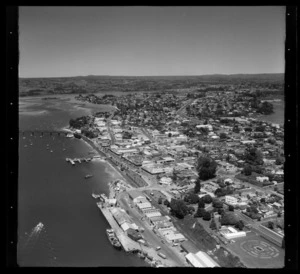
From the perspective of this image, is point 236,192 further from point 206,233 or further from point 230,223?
point 206,233

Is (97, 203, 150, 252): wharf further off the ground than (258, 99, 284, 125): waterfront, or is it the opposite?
(258, 99, 284, 125): waterfront

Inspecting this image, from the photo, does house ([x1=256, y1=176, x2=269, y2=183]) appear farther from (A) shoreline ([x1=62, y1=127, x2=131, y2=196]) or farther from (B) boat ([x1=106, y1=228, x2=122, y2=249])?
(B) boat ([x1=106, y1=228, x2=122, y2=249])

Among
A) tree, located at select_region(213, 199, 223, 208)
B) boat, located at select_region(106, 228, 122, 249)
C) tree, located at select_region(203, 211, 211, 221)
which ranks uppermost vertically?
tree, located at select_region(213, 199, 223, 208)

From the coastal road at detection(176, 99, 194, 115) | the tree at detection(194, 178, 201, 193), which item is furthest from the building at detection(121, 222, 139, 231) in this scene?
the coastal road at detection(176, 99, 194, 115)

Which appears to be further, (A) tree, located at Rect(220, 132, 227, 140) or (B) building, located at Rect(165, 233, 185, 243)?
(A) tree, located at Rect(220, 132, 227, 140)

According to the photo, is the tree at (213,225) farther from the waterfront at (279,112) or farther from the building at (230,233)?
the waterfront at (279,112)

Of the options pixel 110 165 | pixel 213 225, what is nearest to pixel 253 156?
pixel 213 225
